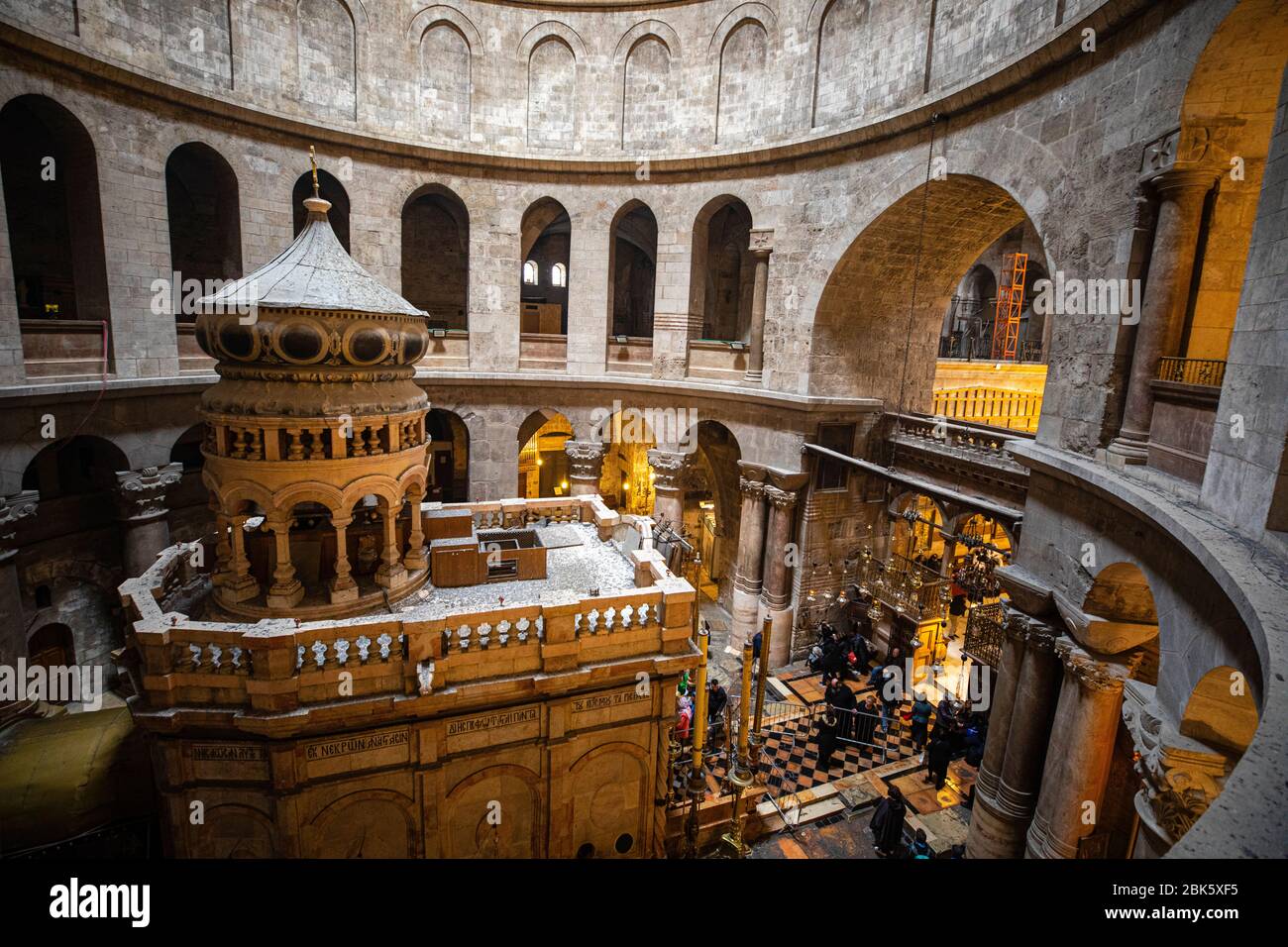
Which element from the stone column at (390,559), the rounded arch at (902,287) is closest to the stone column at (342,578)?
the stone column at (390,559)

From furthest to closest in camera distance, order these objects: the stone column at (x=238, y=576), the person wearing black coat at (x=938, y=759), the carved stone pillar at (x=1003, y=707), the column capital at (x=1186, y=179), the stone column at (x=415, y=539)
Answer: the person wearing black coat at (x=938, y=759) < the stone column at (x=415, y=539) < the carved stone pillar at (x=1003, y=707) < the stone column at (x=238, y=576) < the column capital at (x=1186, y=179)

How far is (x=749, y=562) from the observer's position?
57.5 feet

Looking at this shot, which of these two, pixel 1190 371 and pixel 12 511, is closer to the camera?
pixel 1190 371

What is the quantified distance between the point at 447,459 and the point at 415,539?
1315 centimetres

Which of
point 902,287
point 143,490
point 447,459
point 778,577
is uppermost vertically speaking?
point 902,287

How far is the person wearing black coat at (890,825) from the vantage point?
34.2ft

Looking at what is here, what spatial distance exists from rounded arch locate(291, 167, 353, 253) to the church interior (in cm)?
17

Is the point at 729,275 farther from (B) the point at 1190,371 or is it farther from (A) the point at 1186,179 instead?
(B) the point at 1190,371

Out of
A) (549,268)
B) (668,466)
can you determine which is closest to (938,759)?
(668,466)

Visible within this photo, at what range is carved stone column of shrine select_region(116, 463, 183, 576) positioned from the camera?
13.3 metres

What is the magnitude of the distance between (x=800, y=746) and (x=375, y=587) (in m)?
9.41

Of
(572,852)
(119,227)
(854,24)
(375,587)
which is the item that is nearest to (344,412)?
(375,587)

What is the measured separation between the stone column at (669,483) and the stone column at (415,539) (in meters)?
8.71

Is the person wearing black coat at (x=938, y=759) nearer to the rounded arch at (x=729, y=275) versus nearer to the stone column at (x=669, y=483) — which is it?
the stone column at (x=669, y=483)
